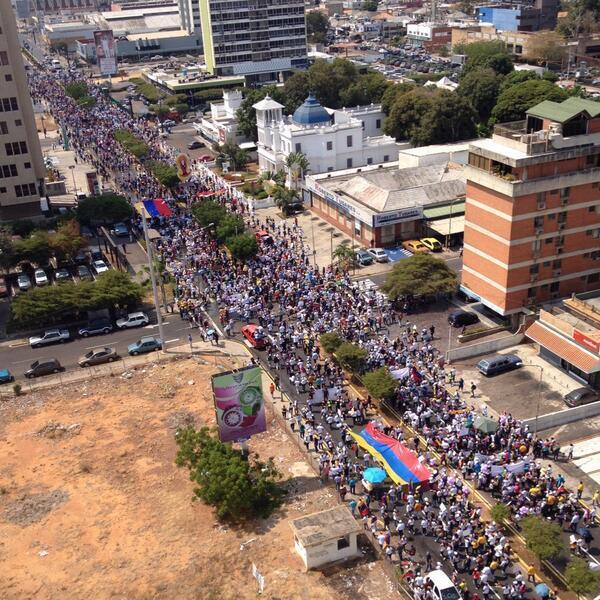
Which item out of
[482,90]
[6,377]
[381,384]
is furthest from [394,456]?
[482,90]

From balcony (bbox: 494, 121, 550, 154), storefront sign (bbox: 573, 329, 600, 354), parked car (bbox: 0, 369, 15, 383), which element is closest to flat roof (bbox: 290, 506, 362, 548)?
storefront sign (bbox: 573, 329, 600, 354)

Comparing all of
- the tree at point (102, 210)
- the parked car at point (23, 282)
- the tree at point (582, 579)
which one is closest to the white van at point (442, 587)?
the tree at point (582, 579)

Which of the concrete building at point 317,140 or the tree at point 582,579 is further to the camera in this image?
the concrete building at point 317,140

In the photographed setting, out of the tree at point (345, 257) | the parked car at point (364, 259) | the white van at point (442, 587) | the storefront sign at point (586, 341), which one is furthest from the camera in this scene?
the parked car at point (364, 259)

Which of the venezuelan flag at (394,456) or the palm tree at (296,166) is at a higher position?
the palm tree at (296,166)

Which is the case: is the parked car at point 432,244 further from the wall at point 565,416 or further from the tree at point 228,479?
the tree at point 228,479

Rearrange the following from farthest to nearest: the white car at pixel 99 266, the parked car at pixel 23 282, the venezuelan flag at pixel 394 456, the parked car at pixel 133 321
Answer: the white car at pixel 99 266
the parked car at pixel 23 282
the parked car at pixel 133 321
the venezuelan flag at pixel 394 456

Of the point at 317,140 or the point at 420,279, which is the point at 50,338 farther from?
the point at 317,140
